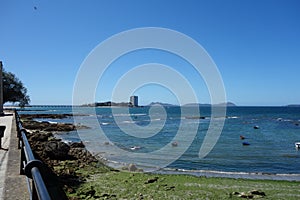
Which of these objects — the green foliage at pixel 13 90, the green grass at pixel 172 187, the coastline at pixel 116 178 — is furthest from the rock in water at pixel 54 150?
the green foliage at pixel 13 90

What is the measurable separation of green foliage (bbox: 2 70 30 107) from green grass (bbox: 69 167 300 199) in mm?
47656

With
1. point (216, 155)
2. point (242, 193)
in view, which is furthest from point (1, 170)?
point (216, 155)

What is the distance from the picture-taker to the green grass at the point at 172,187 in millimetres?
10117

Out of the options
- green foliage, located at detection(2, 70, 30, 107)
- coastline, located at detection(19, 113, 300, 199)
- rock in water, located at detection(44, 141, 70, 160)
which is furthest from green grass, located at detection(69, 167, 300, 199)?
green foliage, located at detection(2, 70, 30, 107)

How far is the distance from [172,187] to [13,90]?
172 ft

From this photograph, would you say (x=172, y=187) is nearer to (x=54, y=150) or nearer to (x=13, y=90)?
(x=54, y=150)

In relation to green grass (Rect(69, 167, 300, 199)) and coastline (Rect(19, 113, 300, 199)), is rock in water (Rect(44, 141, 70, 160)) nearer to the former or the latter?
coastline (Rect(19, 113, 300, 199))

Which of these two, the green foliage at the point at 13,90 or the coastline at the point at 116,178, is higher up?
the green foliage at the point at 13,90

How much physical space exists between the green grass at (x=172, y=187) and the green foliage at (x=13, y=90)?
4766 centimetres

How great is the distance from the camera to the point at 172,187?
11.1 m

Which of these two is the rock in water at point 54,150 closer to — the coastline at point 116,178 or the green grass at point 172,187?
the coastline at point 116,178

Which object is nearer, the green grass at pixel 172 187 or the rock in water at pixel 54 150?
the green grass at pixel 172 187

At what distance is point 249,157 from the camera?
2109 cm

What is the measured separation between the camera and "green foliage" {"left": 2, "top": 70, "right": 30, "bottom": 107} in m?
54.7
